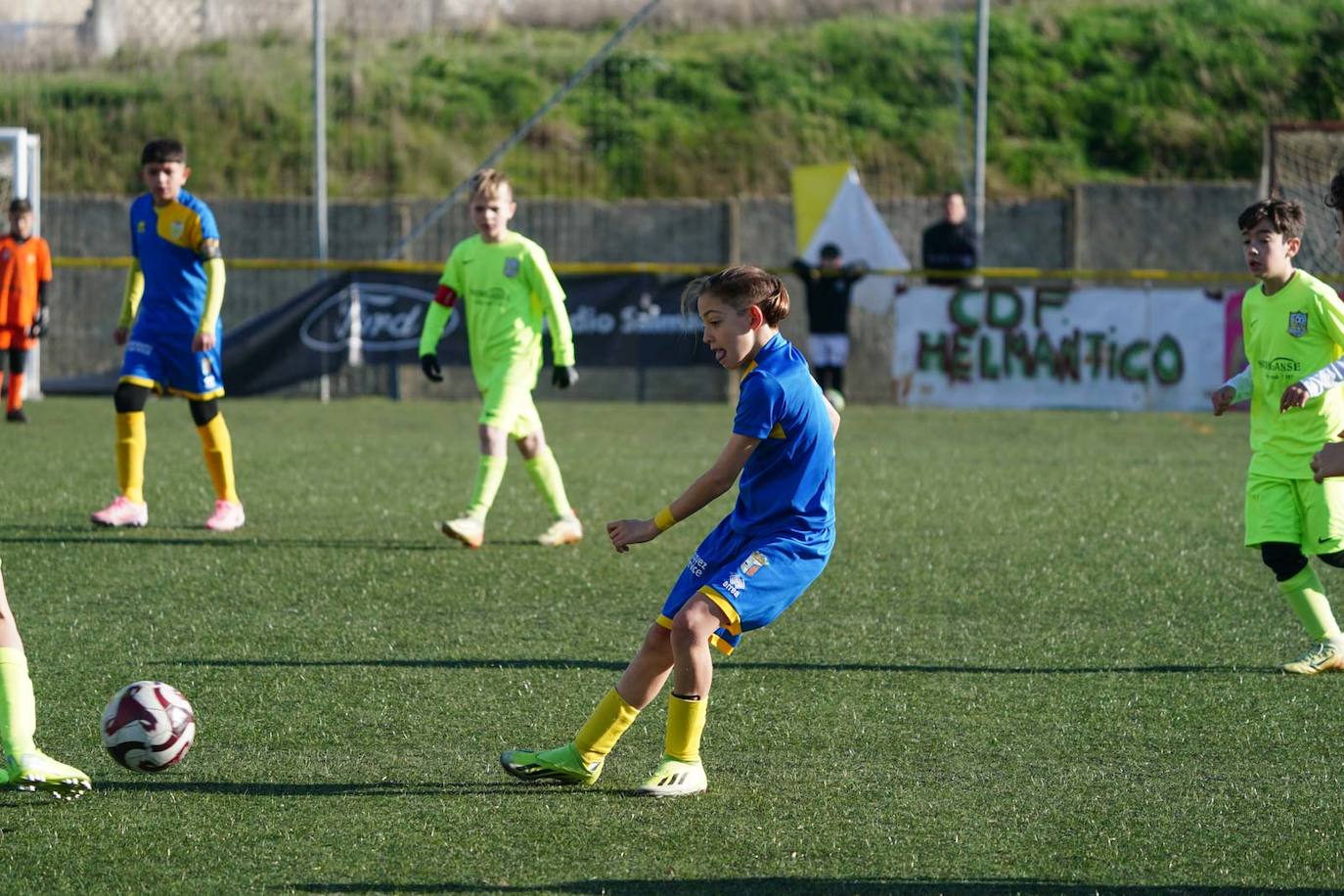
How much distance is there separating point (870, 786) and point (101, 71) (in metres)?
20.7

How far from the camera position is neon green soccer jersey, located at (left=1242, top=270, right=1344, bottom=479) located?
19.9 feet

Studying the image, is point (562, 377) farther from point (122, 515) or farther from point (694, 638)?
point (694, 638)

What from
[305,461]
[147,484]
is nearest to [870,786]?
[147,484]

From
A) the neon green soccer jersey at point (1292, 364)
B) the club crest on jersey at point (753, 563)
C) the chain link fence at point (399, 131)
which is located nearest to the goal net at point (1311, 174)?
the chain link fence at point (399, 131)

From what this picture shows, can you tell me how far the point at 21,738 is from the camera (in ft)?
14.2

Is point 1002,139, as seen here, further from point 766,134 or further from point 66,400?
point 66,400

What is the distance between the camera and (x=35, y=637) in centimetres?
624

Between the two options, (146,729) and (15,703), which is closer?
(15,703)

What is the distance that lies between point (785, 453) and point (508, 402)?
166 inches

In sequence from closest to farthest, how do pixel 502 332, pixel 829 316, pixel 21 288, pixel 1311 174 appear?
pixel 502 332 → pixel 21 288 → pixel 829 316 → pixel 1311 174

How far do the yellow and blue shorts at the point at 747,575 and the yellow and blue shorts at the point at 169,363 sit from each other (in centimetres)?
494

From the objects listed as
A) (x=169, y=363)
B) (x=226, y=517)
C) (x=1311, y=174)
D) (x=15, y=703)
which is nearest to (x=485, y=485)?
(x=226, y=517)

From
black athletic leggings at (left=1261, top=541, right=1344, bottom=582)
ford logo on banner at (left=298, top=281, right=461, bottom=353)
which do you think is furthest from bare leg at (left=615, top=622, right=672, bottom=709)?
ford logo on banner at (left=298, top=281, right=461, bottom=353)

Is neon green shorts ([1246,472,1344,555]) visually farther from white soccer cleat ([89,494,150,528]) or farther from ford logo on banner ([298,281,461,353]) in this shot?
ford logo on banner ([298,281,461,353])
